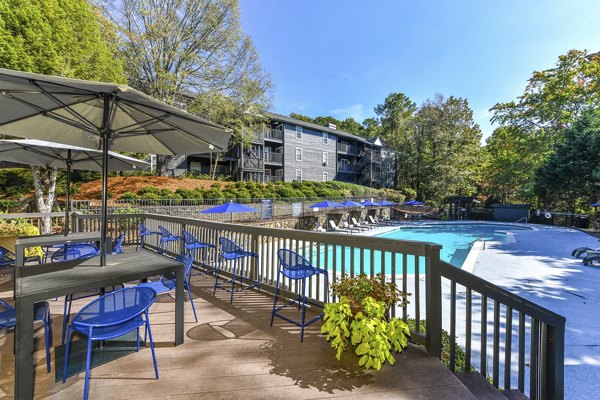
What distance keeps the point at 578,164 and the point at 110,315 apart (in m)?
26.5

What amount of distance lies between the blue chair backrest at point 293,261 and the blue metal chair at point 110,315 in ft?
4.84

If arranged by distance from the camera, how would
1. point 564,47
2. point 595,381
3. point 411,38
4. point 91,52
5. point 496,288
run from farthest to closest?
point 564,47, point 411,38, point 91,52, point 595,381, point 496,288

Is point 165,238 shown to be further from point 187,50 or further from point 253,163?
point 253,163

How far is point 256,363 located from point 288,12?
1630 cm

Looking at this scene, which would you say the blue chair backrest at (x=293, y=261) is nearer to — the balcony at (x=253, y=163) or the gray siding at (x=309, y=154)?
the balcony at (x=253, y=163)

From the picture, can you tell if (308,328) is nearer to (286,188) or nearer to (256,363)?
(256,363)

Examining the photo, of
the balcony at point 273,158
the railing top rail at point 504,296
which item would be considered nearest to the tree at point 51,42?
the railing top rail at point 504,296

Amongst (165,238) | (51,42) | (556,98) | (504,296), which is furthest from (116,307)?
(556,98)

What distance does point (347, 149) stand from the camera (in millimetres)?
34625

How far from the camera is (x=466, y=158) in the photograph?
1140 inches

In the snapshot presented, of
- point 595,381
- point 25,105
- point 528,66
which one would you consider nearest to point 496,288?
point 595,381

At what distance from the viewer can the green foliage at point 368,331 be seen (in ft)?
7.37

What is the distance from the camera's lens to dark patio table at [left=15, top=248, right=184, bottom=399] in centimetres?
185

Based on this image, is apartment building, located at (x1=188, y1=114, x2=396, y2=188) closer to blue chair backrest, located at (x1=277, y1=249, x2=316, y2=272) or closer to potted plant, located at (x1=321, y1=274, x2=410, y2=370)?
blue chair backrest, located at (x1=277, y1=249, x2=316, y2=272)
